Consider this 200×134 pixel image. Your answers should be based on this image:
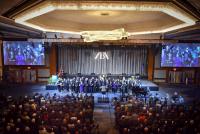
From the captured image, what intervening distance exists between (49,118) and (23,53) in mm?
14588

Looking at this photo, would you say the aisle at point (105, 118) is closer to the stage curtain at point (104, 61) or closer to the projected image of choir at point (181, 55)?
the stage curtain at point (104, 61)

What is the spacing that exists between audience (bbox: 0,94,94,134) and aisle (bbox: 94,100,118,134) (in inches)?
56.7

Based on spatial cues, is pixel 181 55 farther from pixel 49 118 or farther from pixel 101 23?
pixel 49 118

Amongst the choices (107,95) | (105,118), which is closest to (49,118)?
(105,118)

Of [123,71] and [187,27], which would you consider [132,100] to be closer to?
[187,27]

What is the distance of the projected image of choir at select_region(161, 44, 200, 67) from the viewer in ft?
84.0

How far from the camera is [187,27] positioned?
13.6 meters

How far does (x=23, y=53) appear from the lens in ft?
84.0

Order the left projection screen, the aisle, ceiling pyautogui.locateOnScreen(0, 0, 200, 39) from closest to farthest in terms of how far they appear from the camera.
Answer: the aisle < ceiling pyautogui.locateOnScreen(0, 0, 200, 39) < the left projection screen

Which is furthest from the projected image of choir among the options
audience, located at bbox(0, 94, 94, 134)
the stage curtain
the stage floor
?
audience, located at bbox(0, 94, 94, 134)

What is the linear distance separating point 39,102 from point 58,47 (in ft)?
38.7

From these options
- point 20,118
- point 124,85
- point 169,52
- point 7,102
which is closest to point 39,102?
point 7,102

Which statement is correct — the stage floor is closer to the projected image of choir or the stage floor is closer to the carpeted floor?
the carpeted floor

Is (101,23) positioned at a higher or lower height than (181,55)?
higher
